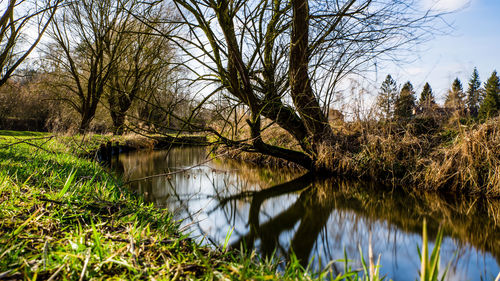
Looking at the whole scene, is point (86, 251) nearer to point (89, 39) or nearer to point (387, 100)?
point (387, 100)

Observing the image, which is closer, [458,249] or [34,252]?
[34,252]

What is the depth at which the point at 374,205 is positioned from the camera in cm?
437

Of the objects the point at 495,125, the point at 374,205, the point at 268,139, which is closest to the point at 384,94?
the point at 495,125

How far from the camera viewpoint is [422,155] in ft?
17.9

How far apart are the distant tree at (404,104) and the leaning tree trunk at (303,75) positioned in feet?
5.07

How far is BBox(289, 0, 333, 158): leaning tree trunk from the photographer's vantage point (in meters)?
4.54

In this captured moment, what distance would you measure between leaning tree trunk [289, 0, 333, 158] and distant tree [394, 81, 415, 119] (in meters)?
1.55

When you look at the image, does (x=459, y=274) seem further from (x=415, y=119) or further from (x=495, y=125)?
(x=415, y=119)

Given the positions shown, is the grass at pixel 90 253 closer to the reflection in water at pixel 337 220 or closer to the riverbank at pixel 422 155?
the reflection in water at pixel 337 220

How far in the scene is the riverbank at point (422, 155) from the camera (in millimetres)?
4578

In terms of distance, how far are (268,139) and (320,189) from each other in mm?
3629

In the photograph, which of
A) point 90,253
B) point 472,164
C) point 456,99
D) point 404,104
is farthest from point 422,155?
point 90,253

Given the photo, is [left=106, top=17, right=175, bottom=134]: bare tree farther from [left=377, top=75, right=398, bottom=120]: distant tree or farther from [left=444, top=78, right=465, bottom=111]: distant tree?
[left=444, top=78, right=465, bottom=111]: distant tree

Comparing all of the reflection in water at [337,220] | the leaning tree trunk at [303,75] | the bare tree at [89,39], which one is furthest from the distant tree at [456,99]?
the bare tree at [89,39]
